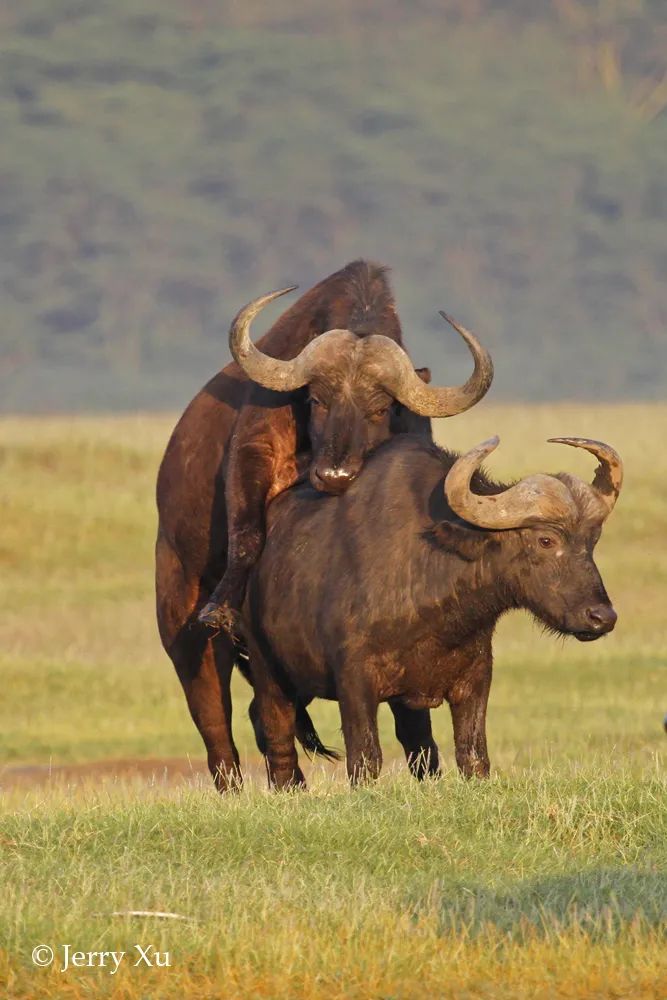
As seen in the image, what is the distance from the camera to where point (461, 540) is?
10234 mm

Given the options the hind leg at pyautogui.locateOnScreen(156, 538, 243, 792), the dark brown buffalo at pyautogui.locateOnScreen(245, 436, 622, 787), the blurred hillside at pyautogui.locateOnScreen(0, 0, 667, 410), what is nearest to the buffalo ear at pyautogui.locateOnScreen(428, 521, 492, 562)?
the dark brown buffalo at pyautogui.locateOnScreen(245, 436, 622, 787)

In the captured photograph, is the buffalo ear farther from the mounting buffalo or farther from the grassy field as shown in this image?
the grassy field

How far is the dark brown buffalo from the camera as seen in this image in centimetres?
995

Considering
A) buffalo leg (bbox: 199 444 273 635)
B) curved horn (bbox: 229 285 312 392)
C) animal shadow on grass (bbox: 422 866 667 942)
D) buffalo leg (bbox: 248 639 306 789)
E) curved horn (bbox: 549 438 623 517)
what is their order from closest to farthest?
animal shadow on grass (bbox: 422 866 667 942)
curved horn (bbox: 549 438 623 517)
curved horn (bbox: 229 285 312 392)
buffalo leg (bbox: 199 444 273 635)
buffalo leg (bbox: 248 639 306 789)

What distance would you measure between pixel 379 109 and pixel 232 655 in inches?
6025

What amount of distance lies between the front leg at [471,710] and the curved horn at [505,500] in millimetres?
747

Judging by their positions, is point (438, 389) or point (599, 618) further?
point (438, 389)

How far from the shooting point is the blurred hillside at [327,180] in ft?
452

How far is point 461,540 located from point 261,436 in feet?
5.55

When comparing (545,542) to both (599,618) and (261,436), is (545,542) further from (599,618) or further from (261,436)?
(261,436)

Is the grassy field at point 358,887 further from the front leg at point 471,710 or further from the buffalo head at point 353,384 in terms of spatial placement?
the buffalo head at point 353,384

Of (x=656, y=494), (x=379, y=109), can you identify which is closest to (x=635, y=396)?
(x=379, y=109)

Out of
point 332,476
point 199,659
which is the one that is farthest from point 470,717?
point 199,659

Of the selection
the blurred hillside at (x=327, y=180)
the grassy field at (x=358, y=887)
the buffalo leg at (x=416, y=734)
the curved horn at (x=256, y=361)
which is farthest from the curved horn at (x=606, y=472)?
the blurred hillside at (x=327, y=180)
